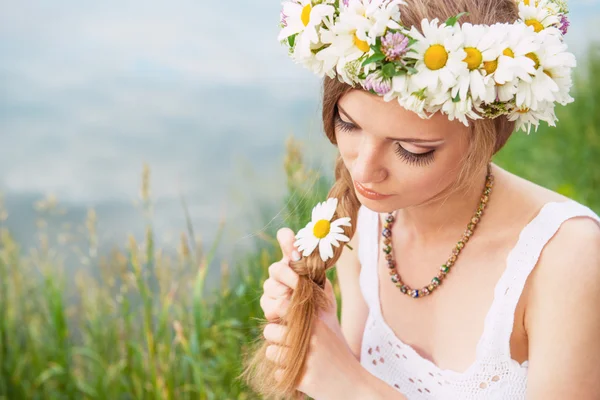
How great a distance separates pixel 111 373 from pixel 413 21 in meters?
2.26

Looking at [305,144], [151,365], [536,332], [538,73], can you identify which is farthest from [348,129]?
[151,365]

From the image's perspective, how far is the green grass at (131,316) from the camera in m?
2.86

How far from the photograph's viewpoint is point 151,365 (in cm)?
287

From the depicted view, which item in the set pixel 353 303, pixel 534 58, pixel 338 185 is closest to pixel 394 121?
pixel 534 58

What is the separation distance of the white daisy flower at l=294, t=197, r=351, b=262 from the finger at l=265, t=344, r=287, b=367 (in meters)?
0.24

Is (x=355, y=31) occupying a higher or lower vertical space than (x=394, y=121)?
higher

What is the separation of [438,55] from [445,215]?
0.54 meters

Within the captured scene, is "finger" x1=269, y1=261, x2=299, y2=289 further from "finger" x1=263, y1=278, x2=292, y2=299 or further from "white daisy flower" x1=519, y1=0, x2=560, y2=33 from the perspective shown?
"white daisy flower" x1=519, y1=0, x2=560, y2=33

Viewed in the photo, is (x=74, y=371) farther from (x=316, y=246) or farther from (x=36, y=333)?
(x=316, y=246)

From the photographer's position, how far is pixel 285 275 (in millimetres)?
1671

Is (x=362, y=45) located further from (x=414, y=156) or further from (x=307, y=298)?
(x=307, y=298)

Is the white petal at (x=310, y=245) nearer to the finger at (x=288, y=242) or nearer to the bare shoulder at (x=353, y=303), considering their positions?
the finger at (x=288, y=242)

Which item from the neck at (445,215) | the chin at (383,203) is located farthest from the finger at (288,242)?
the neck at (445,215)

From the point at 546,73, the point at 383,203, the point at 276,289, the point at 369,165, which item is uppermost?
the point at 546,73
